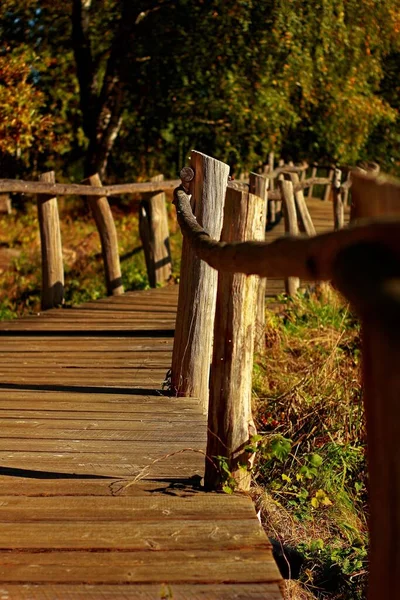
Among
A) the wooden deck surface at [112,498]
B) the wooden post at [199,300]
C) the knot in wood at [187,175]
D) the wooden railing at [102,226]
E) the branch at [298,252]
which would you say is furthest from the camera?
the wooden railing at [102,226]

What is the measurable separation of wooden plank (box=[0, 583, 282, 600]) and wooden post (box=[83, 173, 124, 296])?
671cm

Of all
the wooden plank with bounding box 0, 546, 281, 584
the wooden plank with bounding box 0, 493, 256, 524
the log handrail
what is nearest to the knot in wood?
the wooden plank with bounding box 0, 493, 256, 524

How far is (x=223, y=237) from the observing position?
11.8 ft

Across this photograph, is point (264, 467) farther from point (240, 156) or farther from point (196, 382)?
point (240, 156)

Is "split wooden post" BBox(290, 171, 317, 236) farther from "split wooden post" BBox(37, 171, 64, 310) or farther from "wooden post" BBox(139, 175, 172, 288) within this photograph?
"split wooden post" BBox(37, 171, 64, 310)

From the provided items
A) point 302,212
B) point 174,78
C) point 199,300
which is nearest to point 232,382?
point 199,300

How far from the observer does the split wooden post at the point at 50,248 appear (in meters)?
8.35

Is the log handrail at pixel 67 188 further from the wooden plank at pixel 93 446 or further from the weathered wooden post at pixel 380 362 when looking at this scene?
the weathered wooden post at pixel 380 362

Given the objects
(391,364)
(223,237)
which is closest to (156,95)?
(223,237)

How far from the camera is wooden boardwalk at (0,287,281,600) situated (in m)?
2.57

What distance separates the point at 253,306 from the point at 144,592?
4.18 feet

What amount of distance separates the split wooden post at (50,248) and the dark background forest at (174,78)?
5.39m

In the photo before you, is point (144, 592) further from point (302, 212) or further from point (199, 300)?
point (302, 212)

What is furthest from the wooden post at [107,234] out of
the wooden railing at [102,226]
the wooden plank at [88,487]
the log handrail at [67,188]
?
the wooden plank at [88,487]
